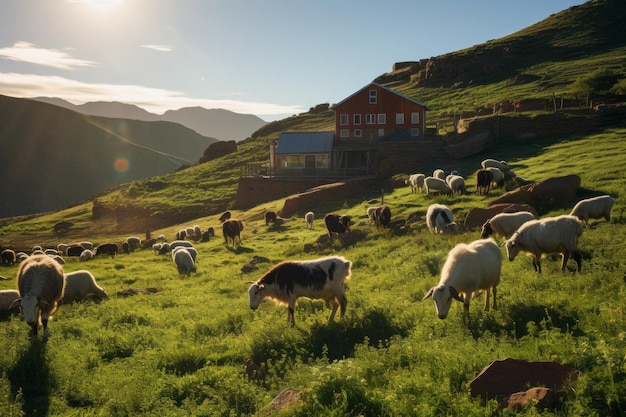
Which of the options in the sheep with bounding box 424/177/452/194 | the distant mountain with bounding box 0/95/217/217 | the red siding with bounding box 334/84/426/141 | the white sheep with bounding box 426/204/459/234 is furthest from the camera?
the distant mountain with bounding box 0/95/217/217

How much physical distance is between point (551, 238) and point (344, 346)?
693 cm

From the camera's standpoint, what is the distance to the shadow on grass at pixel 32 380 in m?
7.78

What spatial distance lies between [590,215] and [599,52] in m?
83.8

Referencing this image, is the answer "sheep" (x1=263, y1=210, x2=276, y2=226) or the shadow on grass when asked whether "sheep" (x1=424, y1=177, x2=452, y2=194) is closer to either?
"sheep" (x1=263, y1=210, x2=276, y2=226)

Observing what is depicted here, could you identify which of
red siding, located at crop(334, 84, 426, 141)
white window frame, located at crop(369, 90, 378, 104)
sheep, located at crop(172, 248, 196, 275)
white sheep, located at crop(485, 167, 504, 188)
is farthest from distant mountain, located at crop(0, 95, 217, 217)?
white sheep, located at crop(485, 167, 504, 188)

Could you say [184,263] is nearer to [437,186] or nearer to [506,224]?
[506,224]

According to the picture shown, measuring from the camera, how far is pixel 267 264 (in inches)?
795

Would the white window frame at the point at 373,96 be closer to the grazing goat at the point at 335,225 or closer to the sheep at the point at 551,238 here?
the grazing goat at the point at 335,225

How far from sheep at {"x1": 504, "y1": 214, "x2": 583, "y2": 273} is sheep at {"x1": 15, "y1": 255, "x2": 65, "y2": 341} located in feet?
43.0

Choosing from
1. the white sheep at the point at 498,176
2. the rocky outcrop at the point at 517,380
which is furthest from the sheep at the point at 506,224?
the white sheep at the point at 498,176

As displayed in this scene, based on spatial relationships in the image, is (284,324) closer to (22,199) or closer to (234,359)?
(234,359)

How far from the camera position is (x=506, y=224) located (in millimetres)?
16328

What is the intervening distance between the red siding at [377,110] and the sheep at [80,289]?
145ft

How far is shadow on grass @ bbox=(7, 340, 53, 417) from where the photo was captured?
7781 millimetres
